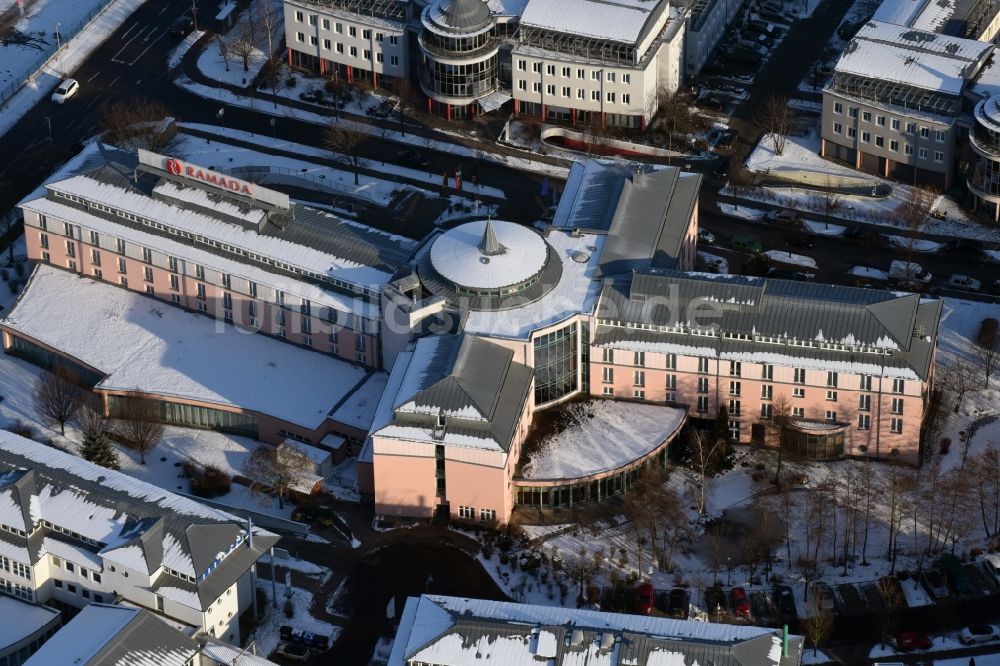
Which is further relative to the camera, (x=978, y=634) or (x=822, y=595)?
(x=822, y=595)

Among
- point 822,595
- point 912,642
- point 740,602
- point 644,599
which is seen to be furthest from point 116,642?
point 912,642

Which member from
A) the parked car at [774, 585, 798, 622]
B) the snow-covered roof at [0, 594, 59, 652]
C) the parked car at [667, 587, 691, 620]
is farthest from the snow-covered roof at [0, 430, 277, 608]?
the parked car at [774, 585, 798, 622]

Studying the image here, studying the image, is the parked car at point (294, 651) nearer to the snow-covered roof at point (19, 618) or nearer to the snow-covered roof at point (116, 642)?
the snow-covered roof at point (116, 642)

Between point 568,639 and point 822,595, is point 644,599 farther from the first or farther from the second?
point 568,639

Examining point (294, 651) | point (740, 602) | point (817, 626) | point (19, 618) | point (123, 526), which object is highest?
point (123, 526)

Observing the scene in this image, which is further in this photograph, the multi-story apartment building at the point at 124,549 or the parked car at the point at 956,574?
the parked car at the point at 956,574

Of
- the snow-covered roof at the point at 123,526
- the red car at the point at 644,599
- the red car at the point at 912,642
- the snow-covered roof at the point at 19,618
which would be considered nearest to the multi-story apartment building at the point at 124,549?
the snow-covered roof at the point at 123,526
